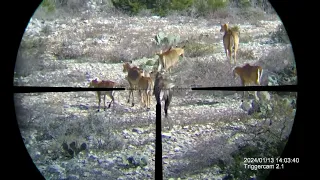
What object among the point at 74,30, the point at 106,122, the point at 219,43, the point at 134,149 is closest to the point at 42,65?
the point at 74,30

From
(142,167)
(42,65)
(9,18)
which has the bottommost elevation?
(142,167)

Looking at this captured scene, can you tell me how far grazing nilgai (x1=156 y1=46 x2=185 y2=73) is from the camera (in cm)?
233

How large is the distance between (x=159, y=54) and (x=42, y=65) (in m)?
0.46

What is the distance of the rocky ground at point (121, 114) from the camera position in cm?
233

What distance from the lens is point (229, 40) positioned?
2346 millimetres

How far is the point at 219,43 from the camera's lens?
2.39 m

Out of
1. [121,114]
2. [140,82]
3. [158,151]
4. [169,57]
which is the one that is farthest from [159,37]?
[158,151]

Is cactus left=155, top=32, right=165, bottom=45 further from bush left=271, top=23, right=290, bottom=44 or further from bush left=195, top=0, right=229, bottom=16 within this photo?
bush left=271, top=23, right=290, bottom=44

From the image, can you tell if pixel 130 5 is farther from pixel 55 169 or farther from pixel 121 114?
pixel 55 169

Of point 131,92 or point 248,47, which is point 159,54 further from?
point 248,47

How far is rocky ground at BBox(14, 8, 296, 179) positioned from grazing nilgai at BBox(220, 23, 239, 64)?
25mm

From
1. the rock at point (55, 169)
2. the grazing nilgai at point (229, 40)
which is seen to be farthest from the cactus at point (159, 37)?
the rock at point (55, 169)

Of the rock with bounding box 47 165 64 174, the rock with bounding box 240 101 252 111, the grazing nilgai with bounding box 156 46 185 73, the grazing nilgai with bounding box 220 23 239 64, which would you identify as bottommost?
the rock with bounding box 47 165 64 174

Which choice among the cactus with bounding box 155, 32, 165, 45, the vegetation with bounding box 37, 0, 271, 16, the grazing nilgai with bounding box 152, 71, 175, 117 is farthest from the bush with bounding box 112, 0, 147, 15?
the grazing nilgai with bounding box 152, 71, 175, 117
